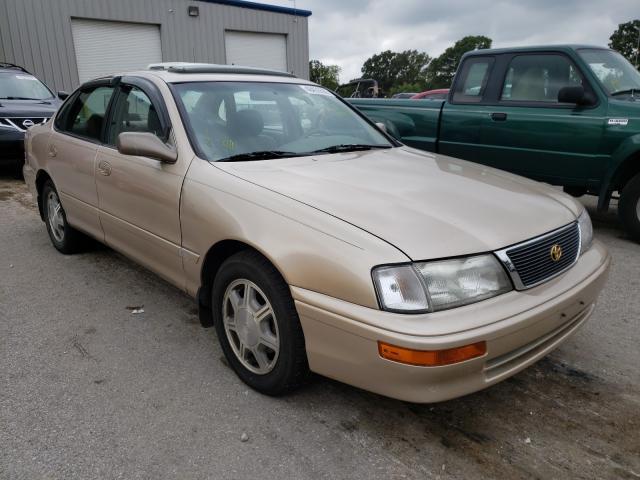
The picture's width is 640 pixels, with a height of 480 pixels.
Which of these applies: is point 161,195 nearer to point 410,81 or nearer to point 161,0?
point 161,0

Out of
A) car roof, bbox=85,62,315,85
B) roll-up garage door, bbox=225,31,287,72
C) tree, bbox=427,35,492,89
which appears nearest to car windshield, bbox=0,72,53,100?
car roof, bbox=85,62,315,85

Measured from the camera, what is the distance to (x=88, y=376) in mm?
2711

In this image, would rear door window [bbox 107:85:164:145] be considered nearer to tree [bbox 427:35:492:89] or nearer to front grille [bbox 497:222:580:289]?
front grille [bbox 497:222:580:289]

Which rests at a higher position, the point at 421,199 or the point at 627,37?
the point at 627,37

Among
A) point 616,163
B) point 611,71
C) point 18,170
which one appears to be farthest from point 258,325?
point 18,170

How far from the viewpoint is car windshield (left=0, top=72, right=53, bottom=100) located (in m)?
9.16

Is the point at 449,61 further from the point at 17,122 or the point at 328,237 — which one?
the point at 328,237

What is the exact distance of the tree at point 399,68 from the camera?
88.2 meters

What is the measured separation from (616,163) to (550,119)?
0.78m

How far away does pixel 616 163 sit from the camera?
4898 millimetres

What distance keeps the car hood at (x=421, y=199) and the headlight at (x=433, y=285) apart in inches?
2.2

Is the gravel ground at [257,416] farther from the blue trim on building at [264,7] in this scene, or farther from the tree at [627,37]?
the tree at [627,37]

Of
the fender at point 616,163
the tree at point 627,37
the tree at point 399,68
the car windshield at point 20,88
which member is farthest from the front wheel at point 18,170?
the tree at point 399,68

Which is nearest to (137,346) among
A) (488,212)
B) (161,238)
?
(161,238)
